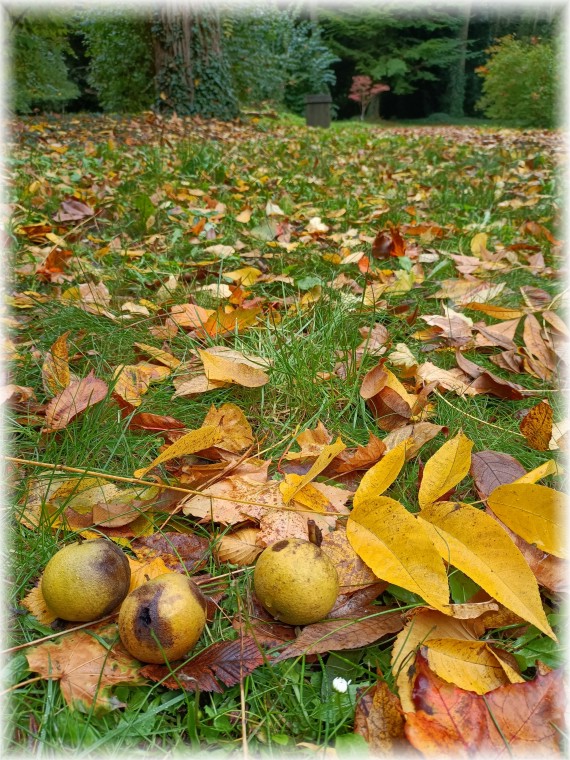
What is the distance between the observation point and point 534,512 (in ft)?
3.70

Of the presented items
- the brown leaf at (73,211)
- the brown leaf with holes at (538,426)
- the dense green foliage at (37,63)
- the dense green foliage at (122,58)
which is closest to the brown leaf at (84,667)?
the brown leaf with holes at (538,426)

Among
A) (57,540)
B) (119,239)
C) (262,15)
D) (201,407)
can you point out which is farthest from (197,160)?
(262,15)

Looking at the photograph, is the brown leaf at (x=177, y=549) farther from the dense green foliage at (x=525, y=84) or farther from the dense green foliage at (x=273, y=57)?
the dense green foliage at (x=525, y=84)

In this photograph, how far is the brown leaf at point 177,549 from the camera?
120 centimetres

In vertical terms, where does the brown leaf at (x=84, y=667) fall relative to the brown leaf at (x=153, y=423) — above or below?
below

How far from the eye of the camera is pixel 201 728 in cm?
91

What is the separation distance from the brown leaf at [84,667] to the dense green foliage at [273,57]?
42.7ft

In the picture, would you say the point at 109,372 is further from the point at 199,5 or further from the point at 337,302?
the point at 199,5

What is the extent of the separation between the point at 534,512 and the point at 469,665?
0.32 m

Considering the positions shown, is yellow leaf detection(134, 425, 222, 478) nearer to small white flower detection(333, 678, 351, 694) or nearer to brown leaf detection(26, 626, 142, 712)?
brown leaf detection(26, 626, 142, 712)

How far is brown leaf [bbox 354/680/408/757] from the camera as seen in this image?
0.87m

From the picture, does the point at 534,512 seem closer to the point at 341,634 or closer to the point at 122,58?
the point at 341,634

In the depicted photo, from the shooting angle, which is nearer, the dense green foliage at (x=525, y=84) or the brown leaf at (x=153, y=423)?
the brown leaf at (x=153, y=423)

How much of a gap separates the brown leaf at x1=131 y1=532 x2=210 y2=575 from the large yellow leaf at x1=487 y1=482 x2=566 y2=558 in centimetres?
59
